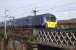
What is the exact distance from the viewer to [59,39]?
19.2 meters

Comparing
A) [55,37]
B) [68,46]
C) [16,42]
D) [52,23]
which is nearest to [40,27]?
[52,23]

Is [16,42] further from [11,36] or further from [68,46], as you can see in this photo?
[68,46]

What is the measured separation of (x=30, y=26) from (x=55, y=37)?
11.2m

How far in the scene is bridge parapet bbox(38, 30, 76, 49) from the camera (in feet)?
56.5

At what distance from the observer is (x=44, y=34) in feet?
75.6

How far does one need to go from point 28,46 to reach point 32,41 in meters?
0.97

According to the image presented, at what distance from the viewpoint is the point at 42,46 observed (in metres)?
23.2

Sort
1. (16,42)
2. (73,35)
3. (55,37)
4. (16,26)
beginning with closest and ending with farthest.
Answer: (73,35), (55,37), (16,42), (16,26)

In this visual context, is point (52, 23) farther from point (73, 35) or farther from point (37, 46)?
point (73, 35)

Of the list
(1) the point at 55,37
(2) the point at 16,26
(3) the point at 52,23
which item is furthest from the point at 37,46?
(2) the point at 16,26

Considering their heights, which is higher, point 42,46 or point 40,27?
point 40,27

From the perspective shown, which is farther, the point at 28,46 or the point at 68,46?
the point at 28,46

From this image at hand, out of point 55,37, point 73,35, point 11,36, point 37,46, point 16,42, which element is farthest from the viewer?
point 11,36

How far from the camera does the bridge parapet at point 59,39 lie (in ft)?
56.5
